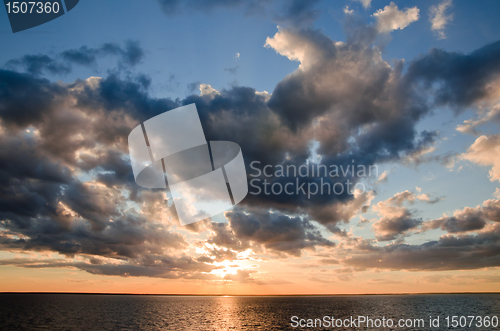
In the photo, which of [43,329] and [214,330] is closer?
[43,329]

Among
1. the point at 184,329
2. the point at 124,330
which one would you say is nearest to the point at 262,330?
the point at 184,329

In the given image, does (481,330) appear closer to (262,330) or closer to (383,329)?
(383,329)

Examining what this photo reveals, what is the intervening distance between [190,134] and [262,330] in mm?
57687

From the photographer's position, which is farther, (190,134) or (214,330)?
(214,330)

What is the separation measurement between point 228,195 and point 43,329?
6053 cm

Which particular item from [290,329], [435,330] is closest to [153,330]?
[290,329]

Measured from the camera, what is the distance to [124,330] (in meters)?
66.0

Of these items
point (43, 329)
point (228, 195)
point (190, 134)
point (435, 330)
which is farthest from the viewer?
point (435, 330)

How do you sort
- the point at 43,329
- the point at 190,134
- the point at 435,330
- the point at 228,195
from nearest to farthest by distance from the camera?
1. the point at 190,134
2. the point at 228,195
3. the point at 43,329
4. the point at 435,330

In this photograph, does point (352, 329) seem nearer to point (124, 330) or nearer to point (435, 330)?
point (435, 330)

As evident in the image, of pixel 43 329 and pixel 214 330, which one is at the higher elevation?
pixel 43 329

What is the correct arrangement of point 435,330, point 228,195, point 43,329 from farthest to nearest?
1. point 435,330
2. point 43,329
3. point 228,195

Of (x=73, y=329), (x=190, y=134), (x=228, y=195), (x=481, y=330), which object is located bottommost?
(x=481, y=330)

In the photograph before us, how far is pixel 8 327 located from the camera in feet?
215
